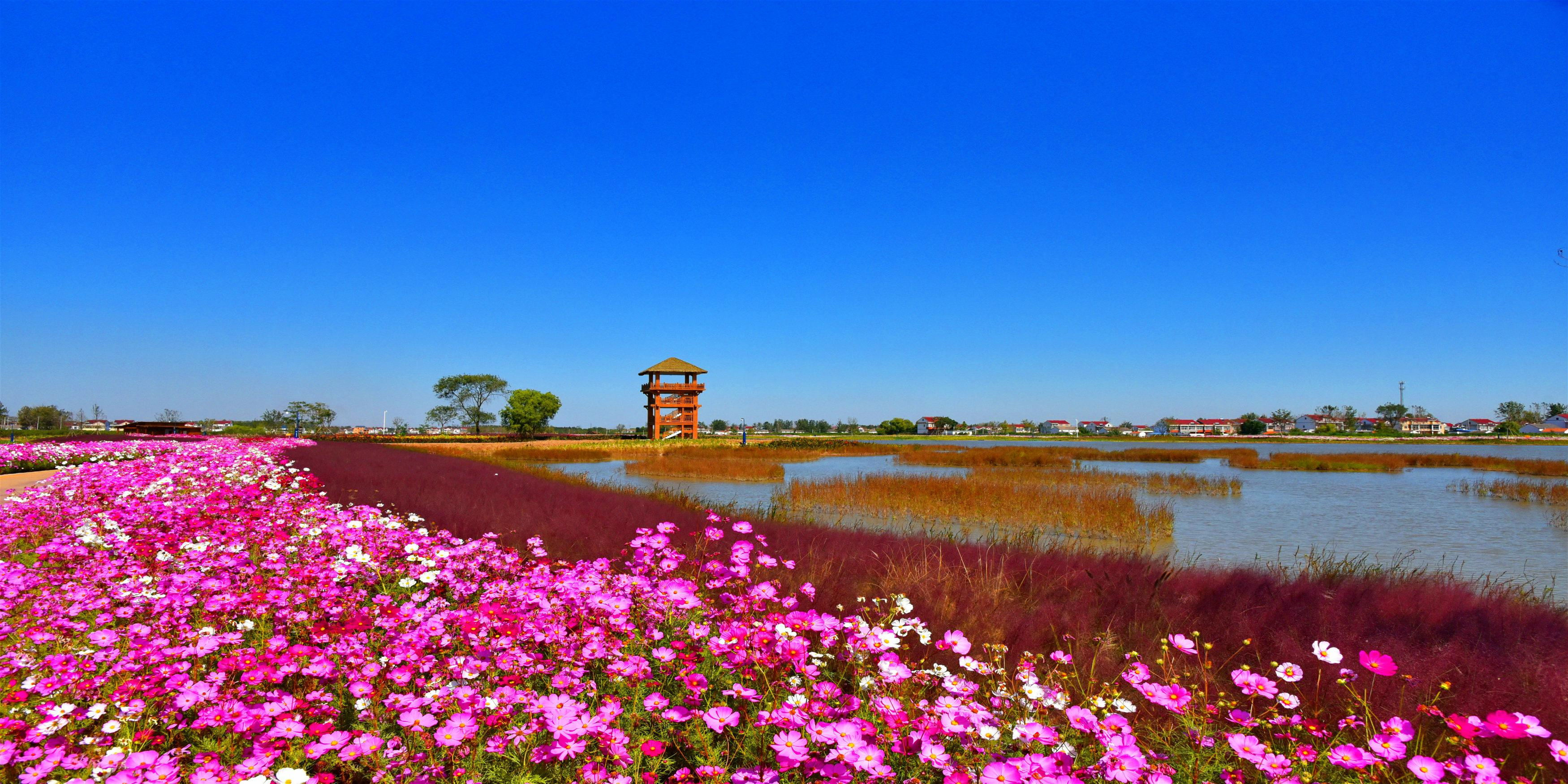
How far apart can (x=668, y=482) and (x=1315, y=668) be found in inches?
977

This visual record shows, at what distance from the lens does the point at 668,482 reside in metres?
27.7

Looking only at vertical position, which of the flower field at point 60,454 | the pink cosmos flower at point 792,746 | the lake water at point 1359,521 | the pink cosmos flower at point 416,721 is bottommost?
the lake water at point 1359,521

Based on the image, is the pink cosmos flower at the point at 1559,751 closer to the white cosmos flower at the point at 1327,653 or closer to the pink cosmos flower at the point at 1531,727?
the pink cosmos flower at the point at 1531,727

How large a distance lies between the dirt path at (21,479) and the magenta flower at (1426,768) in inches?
754

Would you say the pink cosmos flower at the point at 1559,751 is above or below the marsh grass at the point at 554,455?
above

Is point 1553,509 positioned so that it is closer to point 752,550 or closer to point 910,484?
point 910,484

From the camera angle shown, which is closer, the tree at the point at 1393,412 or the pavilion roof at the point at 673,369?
the pavilion roof at the point at 673,369

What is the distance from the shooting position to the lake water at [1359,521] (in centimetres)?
1203

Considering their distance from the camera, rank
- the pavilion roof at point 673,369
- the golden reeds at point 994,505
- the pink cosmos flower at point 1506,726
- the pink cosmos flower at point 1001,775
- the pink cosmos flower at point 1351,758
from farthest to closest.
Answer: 1. the pavilion roof at point 673,369
2. the golden reeds at point 994,505
3. the pink cosmos flower at point 1506,726
4. the pink cosmos flower at point 1351,758
5. the pink cosmos flower at point 1001,775

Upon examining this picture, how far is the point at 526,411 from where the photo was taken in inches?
3743

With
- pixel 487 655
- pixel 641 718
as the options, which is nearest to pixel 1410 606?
pixel 641 718

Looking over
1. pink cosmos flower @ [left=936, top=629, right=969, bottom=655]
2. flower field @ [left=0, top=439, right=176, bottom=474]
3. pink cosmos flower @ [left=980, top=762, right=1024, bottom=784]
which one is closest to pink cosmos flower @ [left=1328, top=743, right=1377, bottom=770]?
pink cosmos flower @ [left=980, top=762, right=1024, bottom=784]

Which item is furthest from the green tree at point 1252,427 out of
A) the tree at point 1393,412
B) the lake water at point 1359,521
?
the lake water at point 1359,521

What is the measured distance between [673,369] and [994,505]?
4357 centimetres
